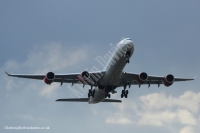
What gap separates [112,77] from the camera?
41031mm

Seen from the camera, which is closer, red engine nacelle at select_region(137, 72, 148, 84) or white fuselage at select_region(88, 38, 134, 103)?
white fuselage at select_region(88, 38, 134, 103)

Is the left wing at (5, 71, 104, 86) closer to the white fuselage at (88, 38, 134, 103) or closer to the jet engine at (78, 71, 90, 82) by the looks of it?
the jet engine at (78, 71, 90, 82)

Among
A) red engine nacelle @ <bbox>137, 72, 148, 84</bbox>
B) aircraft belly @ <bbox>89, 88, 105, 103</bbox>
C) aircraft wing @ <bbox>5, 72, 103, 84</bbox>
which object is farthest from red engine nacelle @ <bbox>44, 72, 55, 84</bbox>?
red engine nacelle @ <bbox>137, 72, 148, 84</bbox>

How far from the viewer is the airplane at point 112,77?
3844 cm

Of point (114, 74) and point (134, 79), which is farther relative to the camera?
point (134, 79)

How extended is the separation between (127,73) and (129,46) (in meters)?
6.79

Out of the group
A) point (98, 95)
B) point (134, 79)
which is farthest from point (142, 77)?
point (98, 95)

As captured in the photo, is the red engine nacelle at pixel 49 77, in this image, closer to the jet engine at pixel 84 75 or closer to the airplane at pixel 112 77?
the airplane at pixel 112 77

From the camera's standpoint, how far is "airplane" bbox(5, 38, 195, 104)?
38.4m

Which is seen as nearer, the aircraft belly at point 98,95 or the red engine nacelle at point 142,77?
the red engine nacelle at point 142,77

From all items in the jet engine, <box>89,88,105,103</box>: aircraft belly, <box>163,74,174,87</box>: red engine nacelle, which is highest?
the jet engine

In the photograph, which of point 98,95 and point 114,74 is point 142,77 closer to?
point 114,74

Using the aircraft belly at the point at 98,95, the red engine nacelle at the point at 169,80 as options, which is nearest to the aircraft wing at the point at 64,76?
the aircraft belly at the point at 98,95

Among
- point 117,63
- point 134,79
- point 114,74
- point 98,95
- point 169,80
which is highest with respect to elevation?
point 117,63
